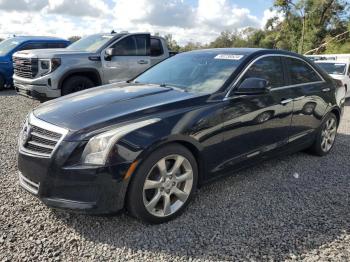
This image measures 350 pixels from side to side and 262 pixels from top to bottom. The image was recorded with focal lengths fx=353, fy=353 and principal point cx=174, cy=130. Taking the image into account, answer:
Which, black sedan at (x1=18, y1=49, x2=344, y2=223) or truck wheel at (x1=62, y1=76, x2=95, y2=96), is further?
truck wheel at (x1=62, y1=76, x2=95, y2=96)

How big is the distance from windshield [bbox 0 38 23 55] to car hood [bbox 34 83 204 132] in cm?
891

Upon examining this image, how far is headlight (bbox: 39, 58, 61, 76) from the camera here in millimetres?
7652

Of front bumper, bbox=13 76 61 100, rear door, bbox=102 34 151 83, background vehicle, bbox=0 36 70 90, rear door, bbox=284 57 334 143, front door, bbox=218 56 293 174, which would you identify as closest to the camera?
front door, bbox=218 56 293 174

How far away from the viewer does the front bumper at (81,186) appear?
2.83 metres

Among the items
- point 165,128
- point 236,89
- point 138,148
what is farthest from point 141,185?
point 236,89

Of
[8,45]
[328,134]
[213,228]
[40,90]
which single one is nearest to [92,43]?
[40,90]

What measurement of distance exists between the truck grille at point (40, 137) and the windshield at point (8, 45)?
931 centimetres

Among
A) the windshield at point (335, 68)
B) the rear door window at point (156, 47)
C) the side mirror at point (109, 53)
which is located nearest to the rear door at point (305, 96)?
the side mirror at point (109, 53)

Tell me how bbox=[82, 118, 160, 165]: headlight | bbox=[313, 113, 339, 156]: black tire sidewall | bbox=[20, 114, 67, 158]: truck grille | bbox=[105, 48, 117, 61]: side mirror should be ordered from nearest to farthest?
1. bbox=[82, 118, 160, 165]: headlight
2. bbox=[20, 114, 67, 158]: truck grille
3. bbox=[313, 113, 339, 156]: black tire sidewall
4. bbox=[105, 48, 117, 61]: side mirror

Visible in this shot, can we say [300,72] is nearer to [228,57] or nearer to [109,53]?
[228,57]

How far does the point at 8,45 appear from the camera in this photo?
11867mm

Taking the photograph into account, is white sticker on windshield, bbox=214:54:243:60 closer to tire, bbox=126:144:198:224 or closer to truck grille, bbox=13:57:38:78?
tire, bbox=126:144:198:224

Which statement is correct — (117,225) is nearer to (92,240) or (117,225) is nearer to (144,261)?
(92,240)

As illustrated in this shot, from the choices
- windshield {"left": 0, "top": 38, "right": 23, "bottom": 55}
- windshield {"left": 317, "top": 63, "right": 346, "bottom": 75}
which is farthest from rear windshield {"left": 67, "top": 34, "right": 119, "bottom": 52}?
windshield {"left": 317, "top": 63, "right": 346, "bottom": 75}
